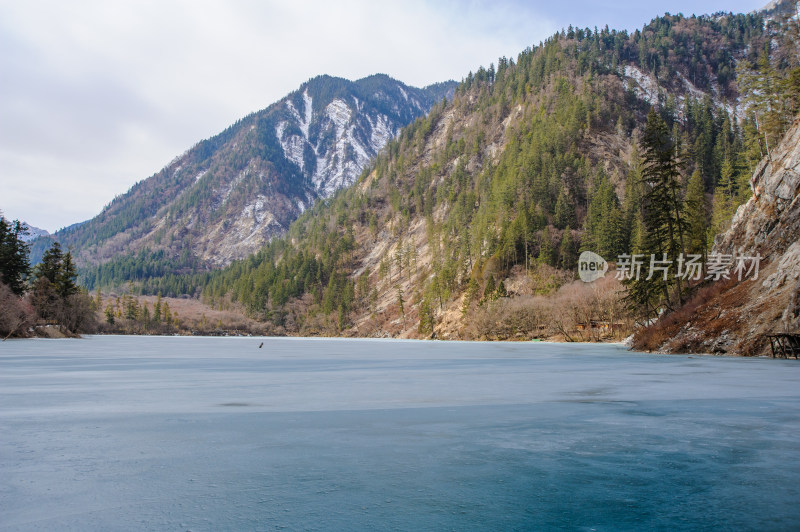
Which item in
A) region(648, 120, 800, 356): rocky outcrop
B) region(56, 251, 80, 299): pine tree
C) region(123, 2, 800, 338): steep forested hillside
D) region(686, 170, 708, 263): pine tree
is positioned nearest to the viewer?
region(648, 120, 800, 356): rocky outcrop


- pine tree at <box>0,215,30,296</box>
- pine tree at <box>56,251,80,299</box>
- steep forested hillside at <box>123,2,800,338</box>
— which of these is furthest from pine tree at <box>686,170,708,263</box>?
pine tree at <box>56,251,80,299</box>

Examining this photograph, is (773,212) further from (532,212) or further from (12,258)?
(12,258)

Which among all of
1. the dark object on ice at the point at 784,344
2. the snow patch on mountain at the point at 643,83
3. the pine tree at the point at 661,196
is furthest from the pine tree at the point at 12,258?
the snow patch on mountain at the point at 643,83

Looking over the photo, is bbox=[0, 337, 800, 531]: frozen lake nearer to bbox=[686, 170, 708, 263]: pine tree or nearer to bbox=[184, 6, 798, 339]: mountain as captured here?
bbox=[686, 170, 708, 263]: pine tree

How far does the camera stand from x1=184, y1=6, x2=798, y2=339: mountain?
85938mm

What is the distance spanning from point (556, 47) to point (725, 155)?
3535 inches

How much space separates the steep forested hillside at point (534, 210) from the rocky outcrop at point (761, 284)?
5.43 meters

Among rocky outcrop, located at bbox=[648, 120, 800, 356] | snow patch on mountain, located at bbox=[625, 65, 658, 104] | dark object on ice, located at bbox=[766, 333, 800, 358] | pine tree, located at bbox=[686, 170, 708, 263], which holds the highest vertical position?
snow patch on mountain, located at bbox=[625, 65, 658, 104]

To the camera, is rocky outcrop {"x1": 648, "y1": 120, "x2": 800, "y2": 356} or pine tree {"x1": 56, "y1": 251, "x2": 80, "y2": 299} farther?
pine tree {"x1": 56, "y1": 251, "x2": 80, "y2": 299}

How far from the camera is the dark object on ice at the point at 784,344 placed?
98.4 feet

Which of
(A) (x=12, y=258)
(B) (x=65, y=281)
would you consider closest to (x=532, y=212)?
(B) (x=65, y=281)

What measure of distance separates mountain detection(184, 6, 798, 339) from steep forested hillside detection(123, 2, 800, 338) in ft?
1.40

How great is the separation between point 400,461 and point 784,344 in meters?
33.0

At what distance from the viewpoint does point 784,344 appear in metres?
30.9
